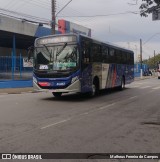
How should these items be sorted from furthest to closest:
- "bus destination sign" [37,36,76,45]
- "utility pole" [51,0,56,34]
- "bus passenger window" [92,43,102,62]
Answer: "utility pole" [51,0,56,34] → "bus passenger window" [92,43,102,62] → "bus destination sign" [37,36,76,45]

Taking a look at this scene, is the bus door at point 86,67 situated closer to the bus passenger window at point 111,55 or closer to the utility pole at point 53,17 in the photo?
the bus passenger window at point 111,55

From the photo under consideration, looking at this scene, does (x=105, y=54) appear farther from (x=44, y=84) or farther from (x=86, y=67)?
(x=44, y=84)

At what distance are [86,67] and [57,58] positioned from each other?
61.6 inches

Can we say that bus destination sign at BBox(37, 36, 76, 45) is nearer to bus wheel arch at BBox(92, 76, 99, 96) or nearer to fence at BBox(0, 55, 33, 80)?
bus wheel arch at BBox(92, 76, 99, 96)

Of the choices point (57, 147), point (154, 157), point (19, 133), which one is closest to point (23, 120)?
point (19, 133)

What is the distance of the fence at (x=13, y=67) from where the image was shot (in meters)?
27.0

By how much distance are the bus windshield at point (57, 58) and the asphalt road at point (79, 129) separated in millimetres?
2914

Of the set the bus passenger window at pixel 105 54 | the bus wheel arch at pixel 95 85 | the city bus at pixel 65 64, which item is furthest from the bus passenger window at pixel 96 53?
the bus wheel arch at pixel 95 85

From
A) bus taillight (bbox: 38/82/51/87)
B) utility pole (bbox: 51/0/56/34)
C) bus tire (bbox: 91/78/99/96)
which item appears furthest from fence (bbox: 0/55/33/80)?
bus taillight (bbox: 38/82/51/87)

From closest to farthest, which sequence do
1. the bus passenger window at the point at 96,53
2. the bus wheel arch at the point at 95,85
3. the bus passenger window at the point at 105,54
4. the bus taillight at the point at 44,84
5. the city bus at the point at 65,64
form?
A: the city bus at the point at 65,64 < the bus taillight at the point at 44,84 < the bus passenger window at the point at 96,53 < the bus wheel arch at the point at 95,85 < the bus passenger window at the point at 105,54

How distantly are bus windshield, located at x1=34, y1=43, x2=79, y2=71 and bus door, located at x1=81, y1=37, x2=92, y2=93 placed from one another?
1.74 ft

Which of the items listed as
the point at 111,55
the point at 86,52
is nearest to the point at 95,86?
the point at 86,52

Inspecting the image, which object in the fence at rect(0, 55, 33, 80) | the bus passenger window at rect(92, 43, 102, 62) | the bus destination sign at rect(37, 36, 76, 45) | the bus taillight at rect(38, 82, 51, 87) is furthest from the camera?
the fence at rect(0, 55, 33, 80)

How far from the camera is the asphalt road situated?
7.63m
